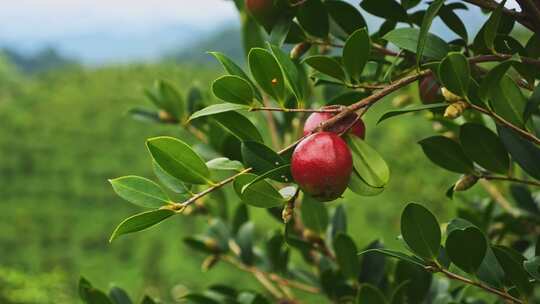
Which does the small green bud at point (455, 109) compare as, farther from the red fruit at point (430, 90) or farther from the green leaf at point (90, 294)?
the green leaf at point (90, 294)

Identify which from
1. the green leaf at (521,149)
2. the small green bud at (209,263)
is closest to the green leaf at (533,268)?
the green leaf at (521,149)

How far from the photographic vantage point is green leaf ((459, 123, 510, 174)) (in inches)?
23.1

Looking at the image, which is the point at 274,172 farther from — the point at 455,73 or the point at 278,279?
the point at 278,279

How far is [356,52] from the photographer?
51 centimetres

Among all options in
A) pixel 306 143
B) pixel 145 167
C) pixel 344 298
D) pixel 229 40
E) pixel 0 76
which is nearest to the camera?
pixel 306 143

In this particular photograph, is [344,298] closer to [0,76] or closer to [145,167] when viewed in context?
[145,167]

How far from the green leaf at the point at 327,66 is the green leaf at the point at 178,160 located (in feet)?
0.34

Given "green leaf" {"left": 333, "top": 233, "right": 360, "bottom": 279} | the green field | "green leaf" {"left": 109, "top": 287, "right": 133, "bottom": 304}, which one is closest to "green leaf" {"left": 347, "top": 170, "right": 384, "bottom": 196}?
"green leaf" {"left": 333, "top": 233, "right": 360, "bottom": 279}

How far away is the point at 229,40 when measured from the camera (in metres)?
8.70

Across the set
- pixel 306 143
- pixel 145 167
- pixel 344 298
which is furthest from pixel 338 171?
pixel 145 167

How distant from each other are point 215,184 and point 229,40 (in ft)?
27.2

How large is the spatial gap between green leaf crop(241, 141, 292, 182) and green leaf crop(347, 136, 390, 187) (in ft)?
0.15

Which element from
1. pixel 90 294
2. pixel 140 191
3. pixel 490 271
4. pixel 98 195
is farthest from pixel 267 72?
pixel 98 195

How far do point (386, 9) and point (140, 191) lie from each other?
0.25m
